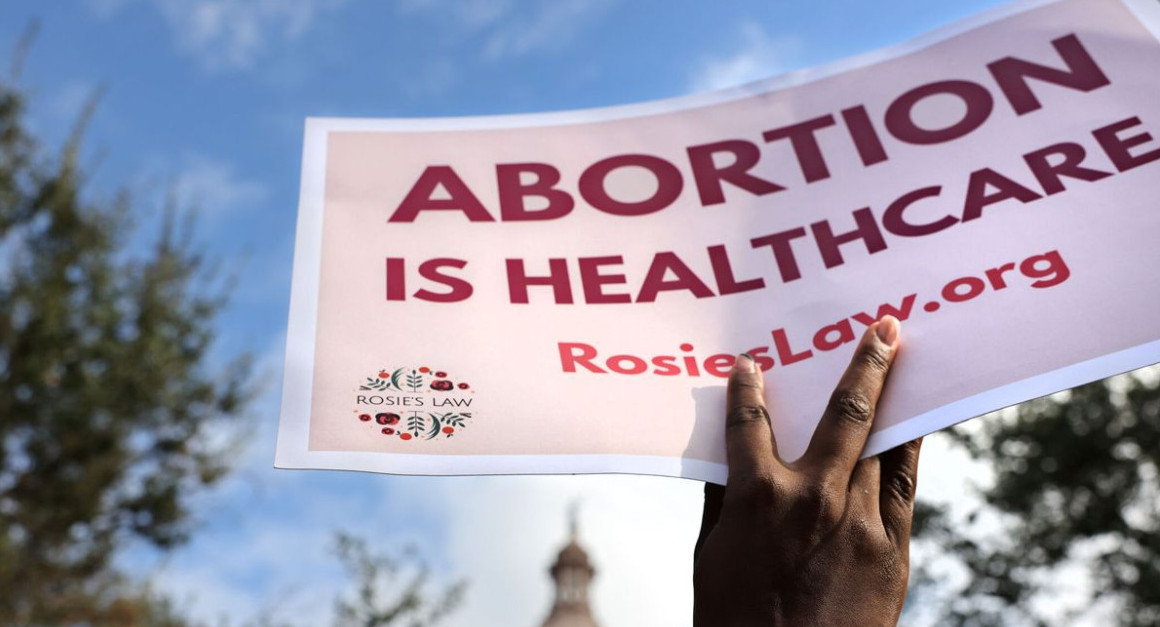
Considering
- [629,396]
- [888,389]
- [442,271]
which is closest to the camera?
[888,389]

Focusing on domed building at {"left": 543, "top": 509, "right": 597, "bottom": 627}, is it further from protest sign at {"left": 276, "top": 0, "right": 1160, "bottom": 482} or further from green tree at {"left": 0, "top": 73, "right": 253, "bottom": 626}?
protest sign at {"left": 276, "top": 0, "right": 1160, "bottom": 482}

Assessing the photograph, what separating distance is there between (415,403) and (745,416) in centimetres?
71

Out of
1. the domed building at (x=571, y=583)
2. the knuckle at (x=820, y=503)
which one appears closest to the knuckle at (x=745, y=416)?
the knuckle at (x=820, y=503)

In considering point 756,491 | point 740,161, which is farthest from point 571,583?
point 756,491

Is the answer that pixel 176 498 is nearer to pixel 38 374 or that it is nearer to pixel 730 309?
pixel 38 374

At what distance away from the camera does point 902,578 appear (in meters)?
2.12

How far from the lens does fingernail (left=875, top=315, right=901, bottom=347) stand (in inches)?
92.2

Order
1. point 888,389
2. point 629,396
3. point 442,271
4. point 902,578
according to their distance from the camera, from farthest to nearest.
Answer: point 442,271, point 629,396, point 888,389, point 902,578

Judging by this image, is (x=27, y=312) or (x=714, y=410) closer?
(x=714, y=410)

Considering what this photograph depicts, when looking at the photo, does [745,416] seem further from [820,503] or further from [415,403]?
[415,403]

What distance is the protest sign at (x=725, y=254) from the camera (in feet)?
7.64

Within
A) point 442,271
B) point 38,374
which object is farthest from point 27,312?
point 442,271

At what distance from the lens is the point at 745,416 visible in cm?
229

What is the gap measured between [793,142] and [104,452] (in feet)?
61.2
